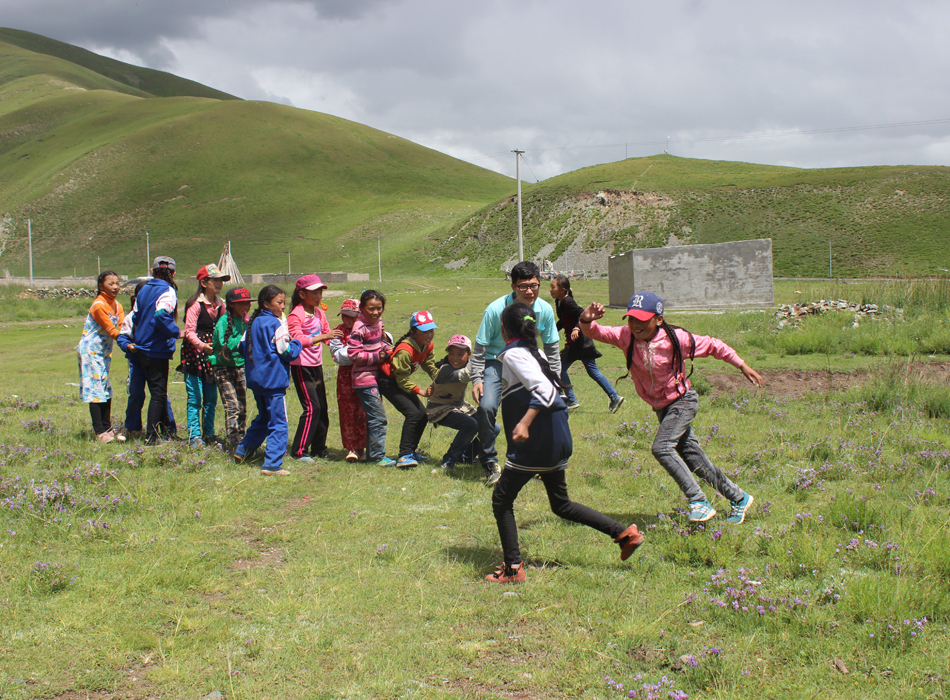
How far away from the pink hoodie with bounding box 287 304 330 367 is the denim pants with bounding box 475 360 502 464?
185 centimetres

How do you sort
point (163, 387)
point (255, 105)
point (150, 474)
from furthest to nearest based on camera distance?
point (255, 105) < point (163, 387) < point (150, 474)

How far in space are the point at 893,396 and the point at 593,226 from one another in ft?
205

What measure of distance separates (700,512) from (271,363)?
4.13 meters

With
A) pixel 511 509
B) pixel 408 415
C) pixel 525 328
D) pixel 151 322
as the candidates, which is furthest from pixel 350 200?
pixel 511 509

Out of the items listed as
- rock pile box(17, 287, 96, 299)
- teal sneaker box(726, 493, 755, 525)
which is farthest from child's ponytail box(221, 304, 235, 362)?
rock pile box(17, 287, 96, 299)

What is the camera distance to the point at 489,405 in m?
6.40

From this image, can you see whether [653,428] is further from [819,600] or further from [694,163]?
[694,163]

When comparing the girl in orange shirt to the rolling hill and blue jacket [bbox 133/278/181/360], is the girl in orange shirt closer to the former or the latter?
blue jacket [bbox 133/278/181/360]

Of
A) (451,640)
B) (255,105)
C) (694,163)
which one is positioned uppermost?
(255,105)

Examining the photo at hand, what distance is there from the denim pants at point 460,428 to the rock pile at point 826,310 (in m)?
11.3

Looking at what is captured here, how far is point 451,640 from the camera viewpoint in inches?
137

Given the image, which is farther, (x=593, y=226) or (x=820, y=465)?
(x=593, y=226)

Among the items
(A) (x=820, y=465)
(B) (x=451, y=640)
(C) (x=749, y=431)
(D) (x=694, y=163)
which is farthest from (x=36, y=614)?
(D) (x=694, y=163)

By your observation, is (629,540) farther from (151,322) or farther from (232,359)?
(151,322)
